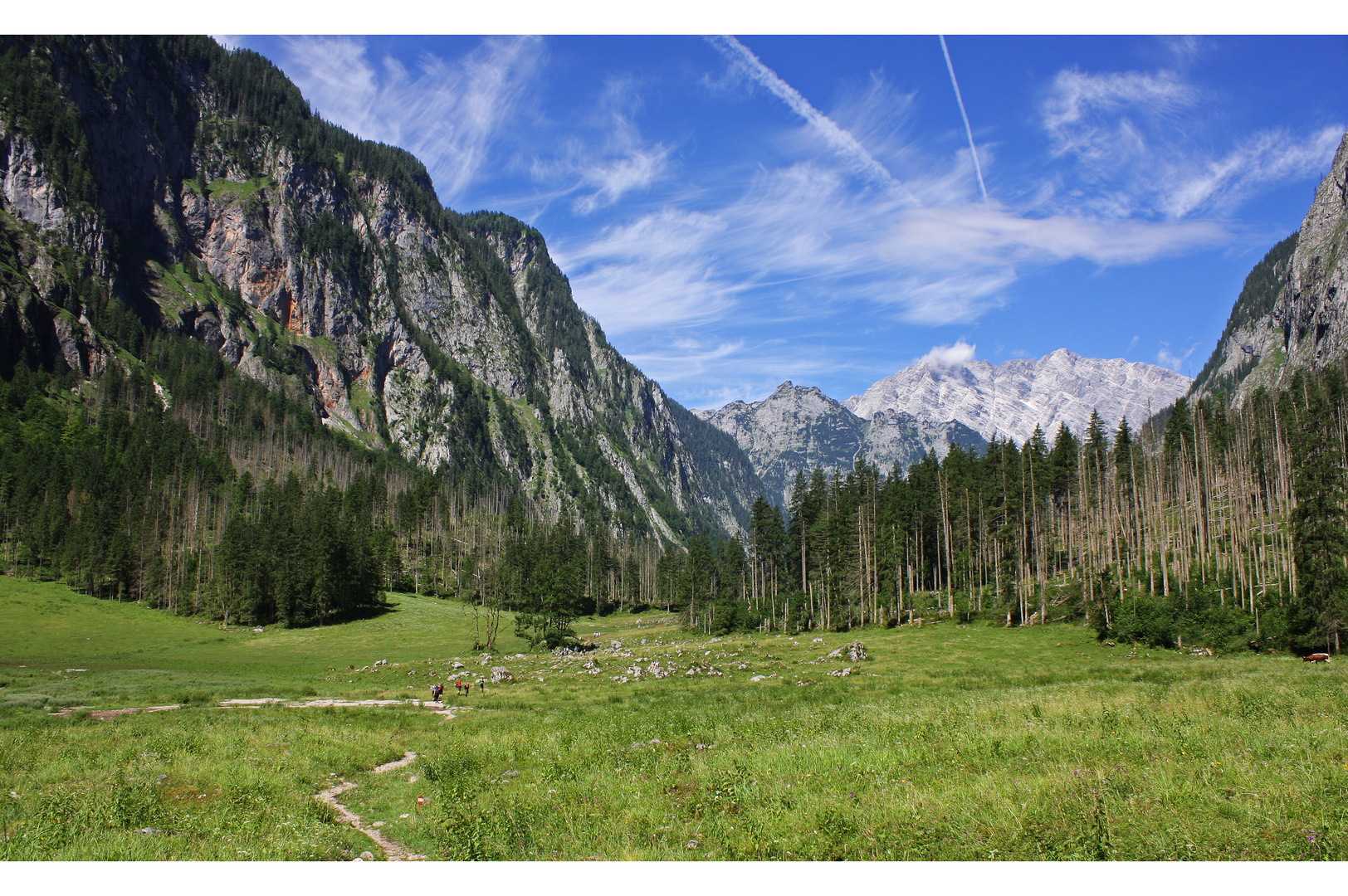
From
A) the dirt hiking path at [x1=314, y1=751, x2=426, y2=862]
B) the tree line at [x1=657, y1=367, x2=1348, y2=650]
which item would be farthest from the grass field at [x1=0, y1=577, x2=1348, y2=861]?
the tree line at [x1=657, y1=367, x2=1348, y2=650]

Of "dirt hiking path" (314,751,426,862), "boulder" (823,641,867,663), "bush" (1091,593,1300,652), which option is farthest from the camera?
"boulder" (823,641,867,663)

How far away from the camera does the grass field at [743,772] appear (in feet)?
31.2

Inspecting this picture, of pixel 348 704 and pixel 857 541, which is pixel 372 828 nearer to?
pixel 348 704

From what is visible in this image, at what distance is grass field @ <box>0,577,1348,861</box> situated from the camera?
9.51 metres

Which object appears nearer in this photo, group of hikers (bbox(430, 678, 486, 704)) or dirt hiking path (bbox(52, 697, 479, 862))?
dirt hiking path (bbox(52, 697, 479, 862))

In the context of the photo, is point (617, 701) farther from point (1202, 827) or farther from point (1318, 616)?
point (1318, 616)

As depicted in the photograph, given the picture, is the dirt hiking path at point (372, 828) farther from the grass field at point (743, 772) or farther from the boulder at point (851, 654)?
the boulder at point (851, 654)

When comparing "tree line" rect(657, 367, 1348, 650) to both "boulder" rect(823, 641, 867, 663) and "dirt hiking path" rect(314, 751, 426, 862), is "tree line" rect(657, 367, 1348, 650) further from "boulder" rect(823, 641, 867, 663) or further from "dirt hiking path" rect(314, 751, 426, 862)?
"dirt hiking path" rect(314, 751, 426, 862)

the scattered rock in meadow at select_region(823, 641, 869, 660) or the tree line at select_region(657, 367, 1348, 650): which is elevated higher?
the tree line at select_region(657, 367, 1348, 650)

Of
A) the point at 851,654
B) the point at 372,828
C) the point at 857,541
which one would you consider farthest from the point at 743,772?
the point at 857,541

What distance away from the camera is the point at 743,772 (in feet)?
47.3

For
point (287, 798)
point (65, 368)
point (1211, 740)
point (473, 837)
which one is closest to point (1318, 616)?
point (1211, 740)

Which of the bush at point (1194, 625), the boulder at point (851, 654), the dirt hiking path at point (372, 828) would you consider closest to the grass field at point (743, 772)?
the dirt hiking path at point (372, 828)

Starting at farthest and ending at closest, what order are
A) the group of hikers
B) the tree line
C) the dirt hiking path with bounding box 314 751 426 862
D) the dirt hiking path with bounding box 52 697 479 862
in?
the tree line, the group of hikers, the dirt hiking path with bounding box 52 697 479 862, the dirt hiking path with bounding box 314 751 426 862
